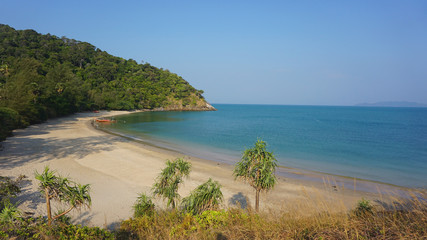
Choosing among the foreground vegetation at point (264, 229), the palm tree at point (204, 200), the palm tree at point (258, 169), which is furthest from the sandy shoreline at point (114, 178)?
the palm tree at point (204, 200)

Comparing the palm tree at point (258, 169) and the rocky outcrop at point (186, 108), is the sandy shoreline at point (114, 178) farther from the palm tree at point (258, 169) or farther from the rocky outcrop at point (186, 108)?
the rocky outcrop at point (186, 108)

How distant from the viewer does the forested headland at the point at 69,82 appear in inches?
1453

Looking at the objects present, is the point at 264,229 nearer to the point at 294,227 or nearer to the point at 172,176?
the point at 294,227

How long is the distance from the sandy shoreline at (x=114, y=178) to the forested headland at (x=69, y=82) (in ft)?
22.0

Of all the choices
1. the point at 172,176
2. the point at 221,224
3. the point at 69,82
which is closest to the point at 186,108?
the point at 69,82

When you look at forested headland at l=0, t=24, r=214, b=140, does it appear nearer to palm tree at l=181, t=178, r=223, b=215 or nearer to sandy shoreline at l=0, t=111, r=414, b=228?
sandy shoreline at l=0, t=111, r=414, b=228

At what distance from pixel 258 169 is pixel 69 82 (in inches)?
2652

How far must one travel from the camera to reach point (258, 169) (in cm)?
814

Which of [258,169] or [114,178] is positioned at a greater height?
[258,169]

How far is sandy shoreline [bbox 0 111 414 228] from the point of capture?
10773mm

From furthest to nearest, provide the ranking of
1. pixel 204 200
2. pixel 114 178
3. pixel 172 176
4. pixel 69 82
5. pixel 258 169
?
1. pixel 69 82
2. pixel 114 178
3. pixel 172 176
4. pixel 258 169
5. pixel 204 200

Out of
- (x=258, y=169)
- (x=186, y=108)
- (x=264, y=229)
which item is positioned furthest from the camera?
(x=186, y=108)

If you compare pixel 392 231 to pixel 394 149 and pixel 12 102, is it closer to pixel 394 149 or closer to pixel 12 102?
pixel 394 149

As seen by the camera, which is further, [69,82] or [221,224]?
[69,82]
